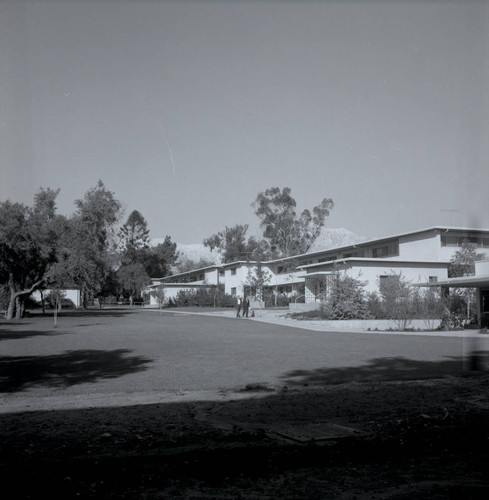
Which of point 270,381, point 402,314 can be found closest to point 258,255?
point 402,314

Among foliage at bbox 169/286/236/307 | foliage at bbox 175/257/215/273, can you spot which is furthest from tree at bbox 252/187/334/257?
foliage at bbox 175/257/215/273

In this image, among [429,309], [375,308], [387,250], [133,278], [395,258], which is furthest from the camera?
[133,278]

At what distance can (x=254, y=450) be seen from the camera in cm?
643

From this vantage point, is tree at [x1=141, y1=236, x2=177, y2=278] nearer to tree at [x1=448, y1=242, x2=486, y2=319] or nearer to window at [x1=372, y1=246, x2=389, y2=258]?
window at [x1=372, y1=246, x2=389, y2=258]

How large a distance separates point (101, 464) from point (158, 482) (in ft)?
2.50

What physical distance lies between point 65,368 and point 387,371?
7.54 meters

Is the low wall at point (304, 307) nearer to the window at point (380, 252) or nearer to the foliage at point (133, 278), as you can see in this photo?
the window at point (380, 252)

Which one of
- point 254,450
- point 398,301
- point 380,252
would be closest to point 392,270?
point 398,301

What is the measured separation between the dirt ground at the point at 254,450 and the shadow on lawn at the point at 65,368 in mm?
3924

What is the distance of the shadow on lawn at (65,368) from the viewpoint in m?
12.1

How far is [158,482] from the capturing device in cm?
536

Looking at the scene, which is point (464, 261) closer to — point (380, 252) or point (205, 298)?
point (380, 252)

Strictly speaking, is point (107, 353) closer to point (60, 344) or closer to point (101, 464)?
point (60, 344)

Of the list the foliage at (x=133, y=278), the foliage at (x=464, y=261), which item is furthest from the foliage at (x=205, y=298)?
the foliage at (x=464, y=261)
